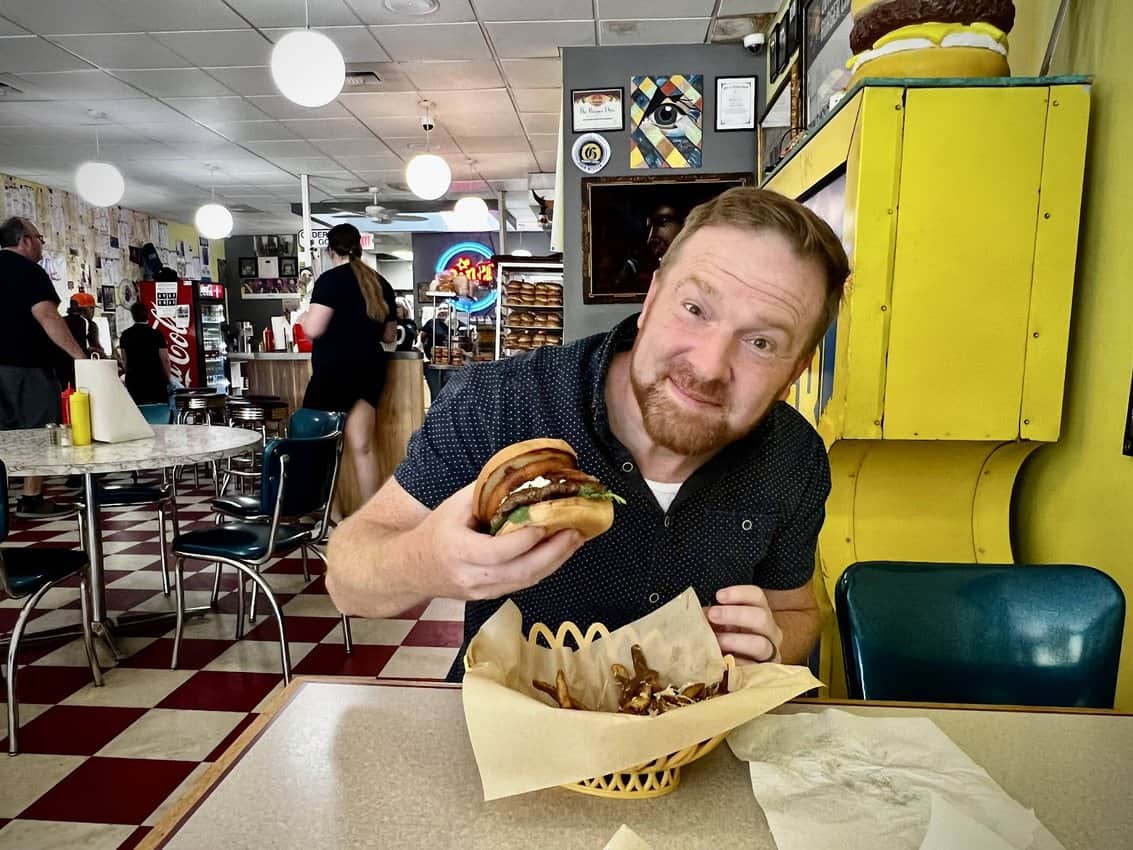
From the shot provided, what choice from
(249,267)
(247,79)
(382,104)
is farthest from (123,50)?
(249,267)

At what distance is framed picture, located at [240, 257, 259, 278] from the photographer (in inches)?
576

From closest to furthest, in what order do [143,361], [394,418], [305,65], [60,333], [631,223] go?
[305,65] → [631,223] → [60,333] → [394,418] → [143,361]

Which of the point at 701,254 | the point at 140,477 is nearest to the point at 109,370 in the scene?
the point at 701,254

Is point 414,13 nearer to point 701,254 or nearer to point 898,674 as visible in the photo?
point 701,254

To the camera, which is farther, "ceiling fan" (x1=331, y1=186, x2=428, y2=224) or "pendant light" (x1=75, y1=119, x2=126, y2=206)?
"ceiling fan" (x1=331, y1=186, x2=428, y2=224)

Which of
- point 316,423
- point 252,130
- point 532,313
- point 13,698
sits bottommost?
point 13,698

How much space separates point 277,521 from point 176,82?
15.6ft

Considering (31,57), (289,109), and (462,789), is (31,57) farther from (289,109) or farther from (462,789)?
(462,789)

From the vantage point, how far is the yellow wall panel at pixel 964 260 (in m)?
1.72

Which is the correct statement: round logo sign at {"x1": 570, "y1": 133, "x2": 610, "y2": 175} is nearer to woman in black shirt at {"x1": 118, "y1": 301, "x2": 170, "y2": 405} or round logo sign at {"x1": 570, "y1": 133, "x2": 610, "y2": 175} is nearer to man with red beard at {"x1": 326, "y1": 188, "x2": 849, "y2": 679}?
man with red beard at {"x1": 326, "y1": 188, "x2": 849, "y2": 679}

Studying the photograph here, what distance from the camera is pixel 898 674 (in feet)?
4.30

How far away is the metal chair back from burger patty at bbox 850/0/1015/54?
2.92m

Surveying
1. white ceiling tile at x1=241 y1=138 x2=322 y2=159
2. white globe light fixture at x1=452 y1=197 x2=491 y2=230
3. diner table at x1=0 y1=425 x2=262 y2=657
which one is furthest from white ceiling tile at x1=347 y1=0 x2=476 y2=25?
white globe light fixture at x1=452 y1=197 x2=491 y2=230

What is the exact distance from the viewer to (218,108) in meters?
6.71
